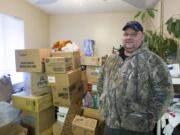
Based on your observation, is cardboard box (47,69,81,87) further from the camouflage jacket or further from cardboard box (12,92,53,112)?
the camouflage jacket

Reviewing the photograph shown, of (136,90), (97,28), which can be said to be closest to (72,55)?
(97,28)

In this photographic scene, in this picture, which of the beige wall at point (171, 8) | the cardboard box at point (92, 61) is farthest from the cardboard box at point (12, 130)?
the beige wall at point (171, 8)

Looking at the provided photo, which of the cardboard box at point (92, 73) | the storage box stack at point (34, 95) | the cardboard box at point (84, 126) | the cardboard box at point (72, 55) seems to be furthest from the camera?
the cardboard box at point (92, 73)

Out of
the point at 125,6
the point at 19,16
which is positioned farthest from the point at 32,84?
the point at 125,6

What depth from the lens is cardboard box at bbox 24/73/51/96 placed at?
288cm

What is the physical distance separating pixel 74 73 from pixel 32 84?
64 cm

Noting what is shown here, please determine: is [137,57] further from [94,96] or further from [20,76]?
[20,76]

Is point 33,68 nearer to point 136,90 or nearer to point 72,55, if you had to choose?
point 72,55

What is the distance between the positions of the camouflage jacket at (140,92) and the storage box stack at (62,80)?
1383 mm

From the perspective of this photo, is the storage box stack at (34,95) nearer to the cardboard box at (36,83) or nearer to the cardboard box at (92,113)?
the cardboard box at (36,83)

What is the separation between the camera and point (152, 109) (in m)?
1.42

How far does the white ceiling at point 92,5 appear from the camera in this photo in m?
3.54

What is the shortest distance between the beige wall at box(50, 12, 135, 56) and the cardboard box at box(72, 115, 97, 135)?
72.4 inches

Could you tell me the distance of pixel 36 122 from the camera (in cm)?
275
